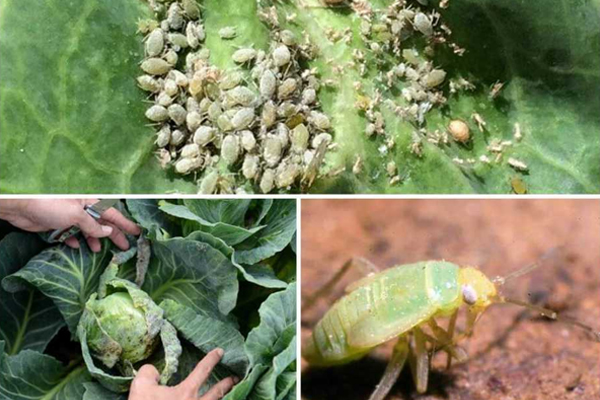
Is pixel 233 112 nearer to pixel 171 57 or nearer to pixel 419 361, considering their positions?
pixel 171 57

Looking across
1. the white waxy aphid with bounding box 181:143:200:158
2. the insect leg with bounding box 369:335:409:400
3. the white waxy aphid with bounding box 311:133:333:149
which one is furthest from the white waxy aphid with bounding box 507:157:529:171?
the white waxy aphid with bounding box 181:143:200:158

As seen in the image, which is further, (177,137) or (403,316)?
(177,137)

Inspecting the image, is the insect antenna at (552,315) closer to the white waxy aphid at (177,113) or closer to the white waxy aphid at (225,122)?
the white waxy aphid at (225,122)

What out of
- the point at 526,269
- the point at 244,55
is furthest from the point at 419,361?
the point at 244,55

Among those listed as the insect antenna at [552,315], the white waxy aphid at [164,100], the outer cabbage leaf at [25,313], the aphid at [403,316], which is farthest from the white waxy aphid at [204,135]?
the insect antenna at [552,315]

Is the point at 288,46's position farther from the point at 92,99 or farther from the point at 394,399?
the point at 394,399

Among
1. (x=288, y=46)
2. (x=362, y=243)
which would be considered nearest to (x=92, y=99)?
(x=288, y=46)

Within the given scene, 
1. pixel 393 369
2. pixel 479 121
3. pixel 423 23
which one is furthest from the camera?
pixel 479 121

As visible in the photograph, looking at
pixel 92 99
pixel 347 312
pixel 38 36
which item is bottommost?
pixel 347 312
